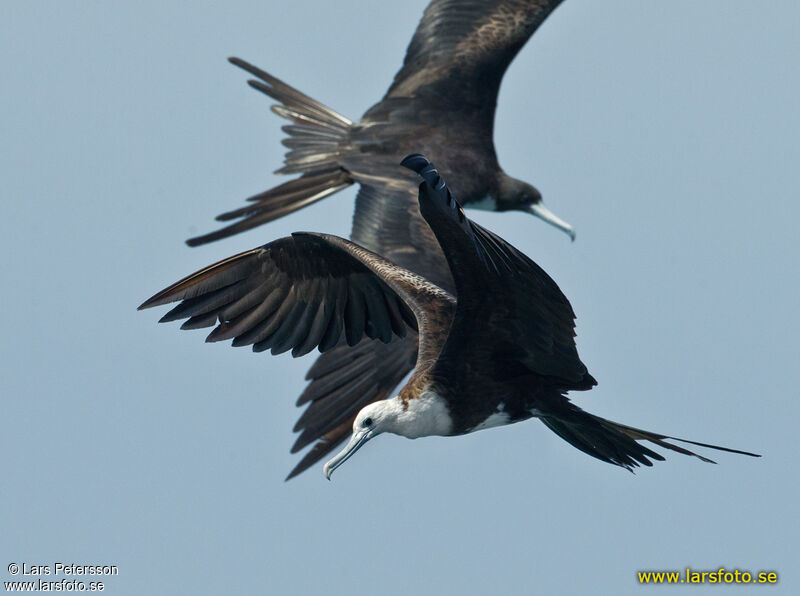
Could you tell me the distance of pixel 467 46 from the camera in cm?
1050

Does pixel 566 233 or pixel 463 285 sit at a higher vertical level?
pixel 566 233

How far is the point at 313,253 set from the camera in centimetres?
837

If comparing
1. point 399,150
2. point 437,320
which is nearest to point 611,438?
point 437,320

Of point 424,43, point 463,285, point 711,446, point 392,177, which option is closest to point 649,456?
point 711,446

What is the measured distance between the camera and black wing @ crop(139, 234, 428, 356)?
8.19 metres

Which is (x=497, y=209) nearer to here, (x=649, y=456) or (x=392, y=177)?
(x=392, y=177)

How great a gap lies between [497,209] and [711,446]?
4676mm

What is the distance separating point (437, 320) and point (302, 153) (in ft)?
9.69

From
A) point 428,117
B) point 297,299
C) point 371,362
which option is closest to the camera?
point 297,299

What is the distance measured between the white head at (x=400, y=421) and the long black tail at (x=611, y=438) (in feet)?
1.90

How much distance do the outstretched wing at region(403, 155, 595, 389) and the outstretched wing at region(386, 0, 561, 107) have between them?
337cm

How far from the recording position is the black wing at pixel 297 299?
8.19 metres

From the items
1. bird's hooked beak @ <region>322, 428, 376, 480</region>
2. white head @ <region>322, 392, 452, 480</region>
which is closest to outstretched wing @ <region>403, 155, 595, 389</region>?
white head @ <region>322, 392, 452, 480</region>

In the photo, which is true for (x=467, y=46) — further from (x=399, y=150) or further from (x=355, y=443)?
(x=355, y=443)
